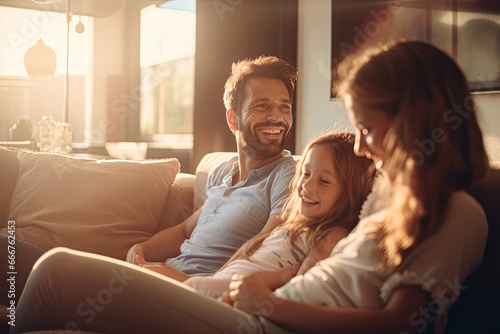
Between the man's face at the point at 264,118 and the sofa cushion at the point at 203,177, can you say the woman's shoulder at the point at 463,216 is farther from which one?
the sofa cushion at the point at 203,177

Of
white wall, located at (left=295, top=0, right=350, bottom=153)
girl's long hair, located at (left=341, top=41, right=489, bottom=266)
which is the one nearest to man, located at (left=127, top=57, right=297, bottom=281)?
girl's long hair, located at (left=341, top=41, right=489, bottom=266)

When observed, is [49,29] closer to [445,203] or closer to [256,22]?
[256,22]

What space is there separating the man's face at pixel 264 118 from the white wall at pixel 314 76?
1.55 metres

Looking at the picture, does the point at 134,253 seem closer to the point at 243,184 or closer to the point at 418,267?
the point at 243,184

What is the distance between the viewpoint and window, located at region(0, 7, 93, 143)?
4.60 metres

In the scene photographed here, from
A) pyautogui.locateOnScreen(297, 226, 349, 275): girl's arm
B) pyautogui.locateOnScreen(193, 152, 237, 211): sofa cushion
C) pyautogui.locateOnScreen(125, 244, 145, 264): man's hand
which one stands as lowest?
pyautogui.locateOnScreen(125, 244, 145, 264): man's hand

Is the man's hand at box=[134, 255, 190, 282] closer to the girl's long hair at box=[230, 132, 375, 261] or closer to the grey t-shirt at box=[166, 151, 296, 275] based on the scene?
the grey t-shirt at box=[166, 151, 296, 275]

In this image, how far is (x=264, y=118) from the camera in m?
1.73

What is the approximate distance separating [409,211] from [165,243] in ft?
3.85

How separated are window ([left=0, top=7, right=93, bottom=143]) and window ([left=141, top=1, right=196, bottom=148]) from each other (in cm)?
57

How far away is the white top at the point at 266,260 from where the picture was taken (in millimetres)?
1222

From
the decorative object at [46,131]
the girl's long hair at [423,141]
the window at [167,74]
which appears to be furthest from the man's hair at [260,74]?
the window at [167,74]

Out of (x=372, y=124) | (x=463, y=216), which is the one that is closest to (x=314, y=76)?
(x=372, y=124)

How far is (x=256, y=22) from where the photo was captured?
3.80 meters
